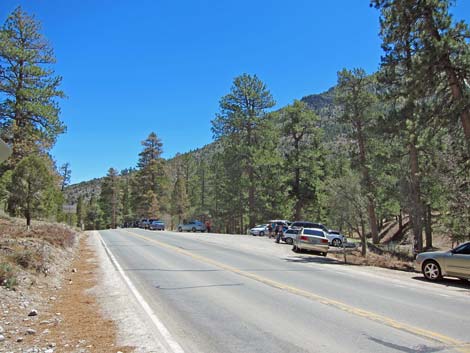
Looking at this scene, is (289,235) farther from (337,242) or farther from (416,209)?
(416,209)

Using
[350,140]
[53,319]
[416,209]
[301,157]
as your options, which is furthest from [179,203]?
[53,319]

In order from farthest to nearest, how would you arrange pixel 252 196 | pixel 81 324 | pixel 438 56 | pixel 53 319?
pixel 252 196 → pixel 438 56 → pixel 53 319 → pixel 81 324

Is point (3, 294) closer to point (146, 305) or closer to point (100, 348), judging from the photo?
point (146, 305)

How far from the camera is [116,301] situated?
872cm

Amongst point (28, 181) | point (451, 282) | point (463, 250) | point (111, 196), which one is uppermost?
point (111, 196)

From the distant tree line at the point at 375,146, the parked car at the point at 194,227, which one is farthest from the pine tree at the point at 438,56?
the parked car at the point at 194,227

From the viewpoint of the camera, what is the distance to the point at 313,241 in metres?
23.2

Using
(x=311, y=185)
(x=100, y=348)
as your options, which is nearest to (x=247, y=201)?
(x=311, y=185)

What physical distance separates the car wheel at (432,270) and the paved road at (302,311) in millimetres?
1160

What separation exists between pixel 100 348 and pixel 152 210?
225 feet

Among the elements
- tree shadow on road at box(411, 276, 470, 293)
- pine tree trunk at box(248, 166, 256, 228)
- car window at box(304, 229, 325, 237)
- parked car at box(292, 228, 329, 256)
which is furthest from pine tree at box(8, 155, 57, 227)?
pine tree trunk at box(248, 166, 256, 228)

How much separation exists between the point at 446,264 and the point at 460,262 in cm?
51

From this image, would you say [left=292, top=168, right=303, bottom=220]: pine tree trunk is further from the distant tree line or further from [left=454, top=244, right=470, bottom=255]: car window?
[left=454, top=244, right=470, bottom=255]: car window

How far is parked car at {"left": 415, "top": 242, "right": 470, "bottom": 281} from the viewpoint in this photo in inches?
495
